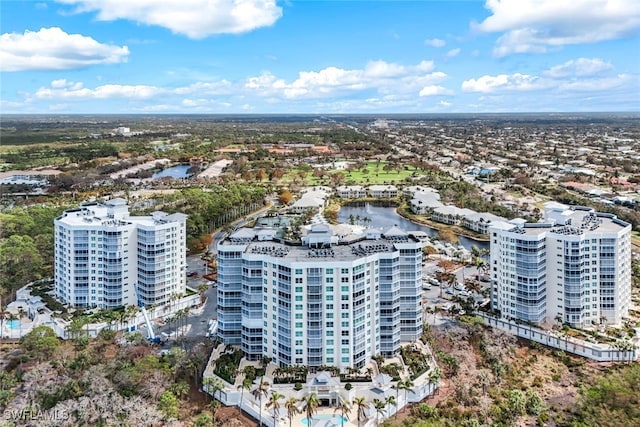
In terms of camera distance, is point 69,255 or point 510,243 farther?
point 69,255

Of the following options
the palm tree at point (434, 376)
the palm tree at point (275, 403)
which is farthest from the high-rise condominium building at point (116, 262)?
the palm tree at point (434, 376)

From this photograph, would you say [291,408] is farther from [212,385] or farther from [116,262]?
[116,262]

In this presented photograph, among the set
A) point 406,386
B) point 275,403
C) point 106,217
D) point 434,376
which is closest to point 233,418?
point 275,403

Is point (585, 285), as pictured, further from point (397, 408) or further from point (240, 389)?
point (240, 389)

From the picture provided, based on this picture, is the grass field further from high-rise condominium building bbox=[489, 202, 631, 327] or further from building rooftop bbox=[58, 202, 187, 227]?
high-rise condominium building bbox=[489, 202, 631, 327]

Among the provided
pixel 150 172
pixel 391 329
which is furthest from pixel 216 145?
pixel 391 329
